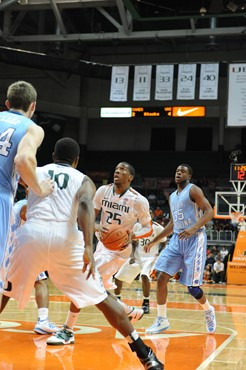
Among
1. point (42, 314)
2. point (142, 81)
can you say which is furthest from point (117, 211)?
point (142, 81)

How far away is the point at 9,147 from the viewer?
143 inches

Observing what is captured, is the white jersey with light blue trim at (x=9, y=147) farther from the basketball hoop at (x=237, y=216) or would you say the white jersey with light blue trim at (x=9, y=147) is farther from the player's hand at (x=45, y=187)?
the basketball hoop at (x=237, y=216)

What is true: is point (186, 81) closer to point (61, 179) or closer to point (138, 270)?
point (138, 270)

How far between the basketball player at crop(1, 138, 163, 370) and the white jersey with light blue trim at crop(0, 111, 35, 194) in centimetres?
74

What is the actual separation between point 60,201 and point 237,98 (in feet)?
44.3

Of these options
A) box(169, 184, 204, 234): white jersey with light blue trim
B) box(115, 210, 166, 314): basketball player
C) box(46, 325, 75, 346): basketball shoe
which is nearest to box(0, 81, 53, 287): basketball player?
box(46, 325, 75, 346): basketball shoe

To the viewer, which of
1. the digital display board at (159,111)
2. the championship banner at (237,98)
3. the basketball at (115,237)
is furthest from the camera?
the digital display board at (159,111)

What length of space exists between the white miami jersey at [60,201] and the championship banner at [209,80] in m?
15.0

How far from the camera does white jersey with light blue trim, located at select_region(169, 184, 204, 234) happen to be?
702 centimetres

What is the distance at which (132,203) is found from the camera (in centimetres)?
714

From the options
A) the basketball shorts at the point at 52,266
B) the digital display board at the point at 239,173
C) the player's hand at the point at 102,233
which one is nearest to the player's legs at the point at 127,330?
the basketball shorts at the point at 52,266

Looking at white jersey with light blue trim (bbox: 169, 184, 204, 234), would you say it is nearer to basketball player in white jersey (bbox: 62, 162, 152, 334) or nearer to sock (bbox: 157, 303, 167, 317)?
basketball player in white jersey (bbox: 62, 162, 152, 334)

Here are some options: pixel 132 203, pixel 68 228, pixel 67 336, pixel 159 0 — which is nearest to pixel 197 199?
pixel 132 203

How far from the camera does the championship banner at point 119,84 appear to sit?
19.7 metres
